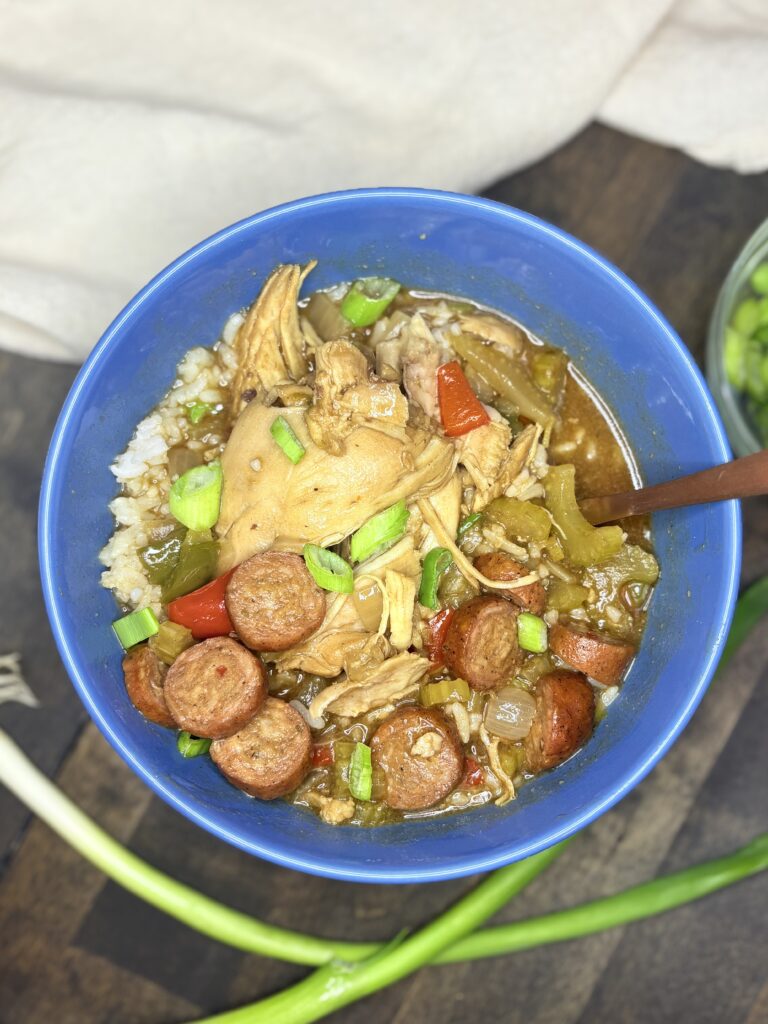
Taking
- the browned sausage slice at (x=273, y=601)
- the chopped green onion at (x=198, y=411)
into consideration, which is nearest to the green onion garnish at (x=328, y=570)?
the browned sausage slice at (x=273, y=601)

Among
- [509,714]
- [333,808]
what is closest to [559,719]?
[509,714]

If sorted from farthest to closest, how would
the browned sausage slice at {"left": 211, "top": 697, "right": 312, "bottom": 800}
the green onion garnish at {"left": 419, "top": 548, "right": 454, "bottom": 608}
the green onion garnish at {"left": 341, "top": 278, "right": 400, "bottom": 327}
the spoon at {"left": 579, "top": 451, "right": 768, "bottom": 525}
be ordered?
the green onion garnish at {"left": 341, "top": 278, "right": 400, "bottom": 327} → the green onion garnish at {"left": 419, "top": 548, "right": 454, "bottom": 608} → the browned sausage slice at {"left": 211, "top": 697, "right": 312, "bottom": 800} → the spoon at {"left": 579, "top": 451, "right": 768, "bottom": 525}

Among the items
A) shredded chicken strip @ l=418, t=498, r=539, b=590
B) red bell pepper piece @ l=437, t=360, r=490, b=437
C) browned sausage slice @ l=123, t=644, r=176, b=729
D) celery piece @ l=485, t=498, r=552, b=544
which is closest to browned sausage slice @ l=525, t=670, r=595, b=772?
shredded chicken strip @ l=418, t=498, r=539, b=590

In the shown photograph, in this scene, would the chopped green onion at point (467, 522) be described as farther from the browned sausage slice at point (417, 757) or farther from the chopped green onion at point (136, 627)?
the chopped green onion at point (136, 627)

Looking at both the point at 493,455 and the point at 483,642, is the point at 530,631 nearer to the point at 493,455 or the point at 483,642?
the point at 483,642

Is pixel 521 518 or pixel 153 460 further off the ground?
pixel 521 518

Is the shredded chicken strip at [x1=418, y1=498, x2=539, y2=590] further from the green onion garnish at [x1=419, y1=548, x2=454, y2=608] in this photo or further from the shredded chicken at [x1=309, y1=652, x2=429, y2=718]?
the shredded chicken at [x1=309, y1=652, x2=429, y2=718]
